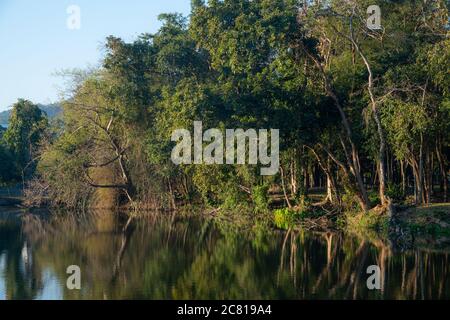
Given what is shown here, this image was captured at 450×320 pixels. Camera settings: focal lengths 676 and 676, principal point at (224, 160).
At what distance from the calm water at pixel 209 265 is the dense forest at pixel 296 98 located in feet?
14.0

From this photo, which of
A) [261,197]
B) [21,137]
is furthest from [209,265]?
[21,137]

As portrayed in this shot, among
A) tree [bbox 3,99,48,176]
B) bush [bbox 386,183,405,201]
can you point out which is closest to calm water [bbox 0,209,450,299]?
bush [bbox 386,183,405,201]

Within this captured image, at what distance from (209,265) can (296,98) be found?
10801mm

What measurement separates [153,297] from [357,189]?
15757mm

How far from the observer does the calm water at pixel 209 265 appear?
48.0ft

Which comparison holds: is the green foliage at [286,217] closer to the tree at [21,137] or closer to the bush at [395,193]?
the bush at [395,193]

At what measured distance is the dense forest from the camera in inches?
1022

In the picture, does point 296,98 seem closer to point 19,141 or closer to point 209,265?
point 209,265

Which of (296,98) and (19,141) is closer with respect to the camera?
(296,98)

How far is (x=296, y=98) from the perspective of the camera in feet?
90.0

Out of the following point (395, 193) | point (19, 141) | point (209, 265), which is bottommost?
point (209, 265)

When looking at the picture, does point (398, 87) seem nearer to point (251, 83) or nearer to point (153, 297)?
point (251, 83)

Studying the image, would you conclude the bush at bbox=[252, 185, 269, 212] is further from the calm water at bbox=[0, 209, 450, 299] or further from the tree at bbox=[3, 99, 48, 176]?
the tree at bbox=[3, 99, 48, 176]
